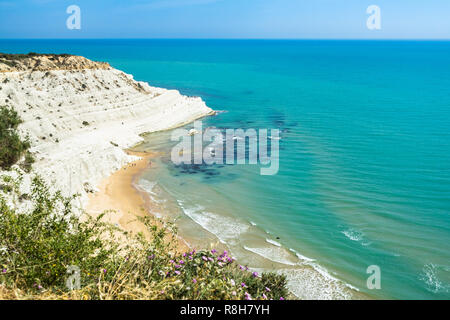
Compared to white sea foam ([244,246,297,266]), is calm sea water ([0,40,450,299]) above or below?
above

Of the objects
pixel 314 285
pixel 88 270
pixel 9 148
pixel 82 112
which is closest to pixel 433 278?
pixel 314 285

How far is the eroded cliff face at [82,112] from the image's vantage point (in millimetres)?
35656

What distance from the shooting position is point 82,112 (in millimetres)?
52062

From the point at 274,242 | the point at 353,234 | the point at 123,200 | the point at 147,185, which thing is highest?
the point at 147,185

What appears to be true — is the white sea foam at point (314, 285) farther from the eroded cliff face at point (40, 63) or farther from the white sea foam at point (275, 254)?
the eroded cliff face at point (40, 63)

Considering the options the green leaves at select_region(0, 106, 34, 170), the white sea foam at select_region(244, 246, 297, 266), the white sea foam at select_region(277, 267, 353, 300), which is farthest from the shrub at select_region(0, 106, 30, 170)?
the white sea foam at select_region(277, 267, 353, 300)

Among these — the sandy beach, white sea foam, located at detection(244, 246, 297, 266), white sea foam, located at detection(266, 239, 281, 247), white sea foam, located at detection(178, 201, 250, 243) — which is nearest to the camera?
white sea foam, located at detection(244, 246, 297, 266)

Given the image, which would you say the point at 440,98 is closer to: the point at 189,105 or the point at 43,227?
the point at 189,105

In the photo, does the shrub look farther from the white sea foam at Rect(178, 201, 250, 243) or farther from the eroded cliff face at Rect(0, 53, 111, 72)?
the eroded cliff face at Rect(0, 53, 111, 72)

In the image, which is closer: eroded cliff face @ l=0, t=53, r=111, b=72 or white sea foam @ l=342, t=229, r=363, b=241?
white sea foam @ l=342, t=229, r=363, b=241

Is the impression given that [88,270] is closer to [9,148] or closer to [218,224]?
[218,224]

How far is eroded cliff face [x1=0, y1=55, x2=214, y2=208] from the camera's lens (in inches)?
1404
